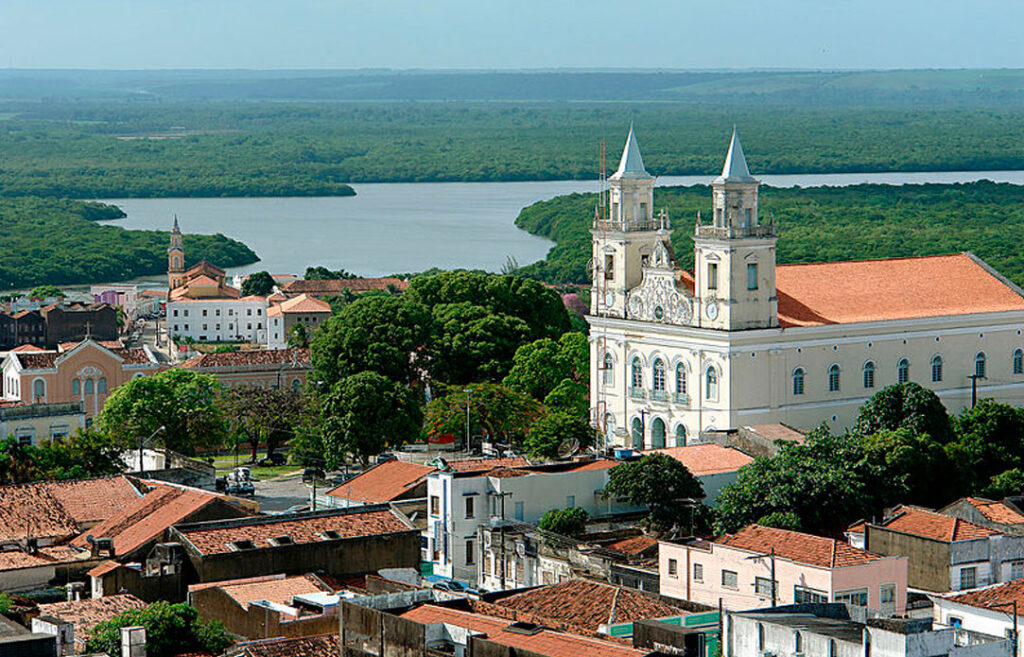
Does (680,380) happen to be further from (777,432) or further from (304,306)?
(304,306)

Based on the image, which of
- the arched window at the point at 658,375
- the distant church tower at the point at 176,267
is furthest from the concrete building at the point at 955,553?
the distant church tower at the point at 176,267

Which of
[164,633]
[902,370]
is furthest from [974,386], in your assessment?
[164,633]

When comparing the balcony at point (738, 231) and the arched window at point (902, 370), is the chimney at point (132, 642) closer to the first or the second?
the balcony at point (738, 231)

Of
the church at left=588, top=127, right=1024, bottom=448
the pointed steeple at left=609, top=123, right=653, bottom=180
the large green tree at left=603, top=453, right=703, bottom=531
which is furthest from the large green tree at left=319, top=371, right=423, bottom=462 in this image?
the large green tree at left=603, top=453, right=703, bottom=531

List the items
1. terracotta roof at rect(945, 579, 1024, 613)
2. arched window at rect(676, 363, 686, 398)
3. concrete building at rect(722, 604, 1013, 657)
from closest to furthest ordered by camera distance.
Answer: concrete building at rect(722, 604, 1013, 657), terracotta roof at rect(945, 579, 1024, 613), arched window at rect(676, 363, 686, 398)

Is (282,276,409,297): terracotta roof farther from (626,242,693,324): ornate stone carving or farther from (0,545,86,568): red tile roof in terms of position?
(0,545,86,568): red tile roof
